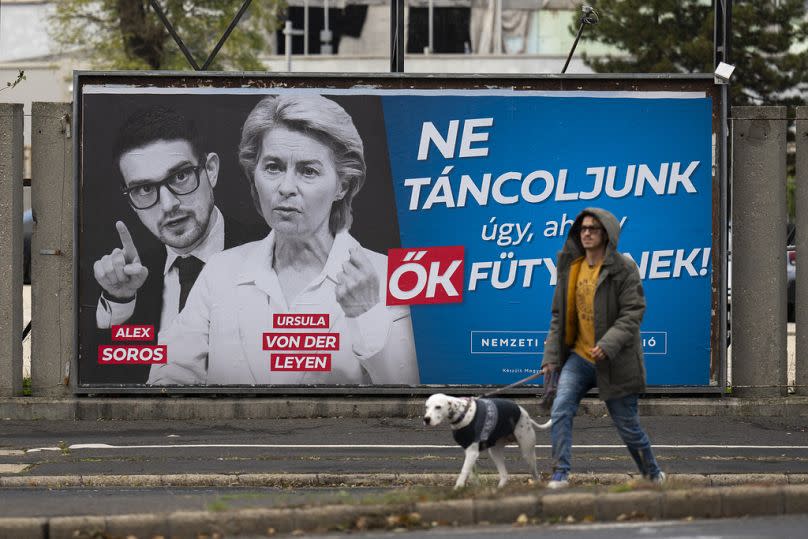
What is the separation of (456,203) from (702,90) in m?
2.73

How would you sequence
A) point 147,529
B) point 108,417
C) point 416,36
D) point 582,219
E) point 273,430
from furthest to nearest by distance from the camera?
point 416,36, point 108,417, point 273,430, point 582,219, point 147,529

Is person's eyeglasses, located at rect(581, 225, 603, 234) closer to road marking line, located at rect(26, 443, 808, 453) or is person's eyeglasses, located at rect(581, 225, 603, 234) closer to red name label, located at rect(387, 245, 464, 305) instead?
road marking line, located at rect(26, 443, 808, 453)

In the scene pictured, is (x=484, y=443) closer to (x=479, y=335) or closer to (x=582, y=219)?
(x=582, y=219)

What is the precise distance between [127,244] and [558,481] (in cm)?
682

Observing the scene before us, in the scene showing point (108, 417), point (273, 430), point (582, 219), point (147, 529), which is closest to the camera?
point (147, 529)

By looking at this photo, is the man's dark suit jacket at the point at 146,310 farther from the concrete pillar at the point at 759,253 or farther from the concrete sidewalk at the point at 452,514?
the concrete sidewalk at the point at 452,514

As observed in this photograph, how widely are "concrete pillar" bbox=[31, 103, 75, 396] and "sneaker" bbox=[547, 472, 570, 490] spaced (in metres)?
7.01

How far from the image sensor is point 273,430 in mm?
13289

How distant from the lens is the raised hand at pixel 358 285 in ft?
46.9

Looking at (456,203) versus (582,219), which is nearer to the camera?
(582,219)

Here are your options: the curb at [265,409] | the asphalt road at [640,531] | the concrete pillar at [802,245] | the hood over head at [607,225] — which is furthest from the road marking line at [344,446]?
the asphalt road at [640,531]

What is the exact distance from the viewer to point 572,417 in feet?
29.6

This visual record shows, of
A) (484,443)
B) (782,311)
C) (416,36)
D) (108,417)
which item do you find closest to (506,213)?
(782,311)

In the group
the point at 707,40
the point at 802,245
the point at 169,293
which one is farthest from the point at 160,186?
the point at 707,40
